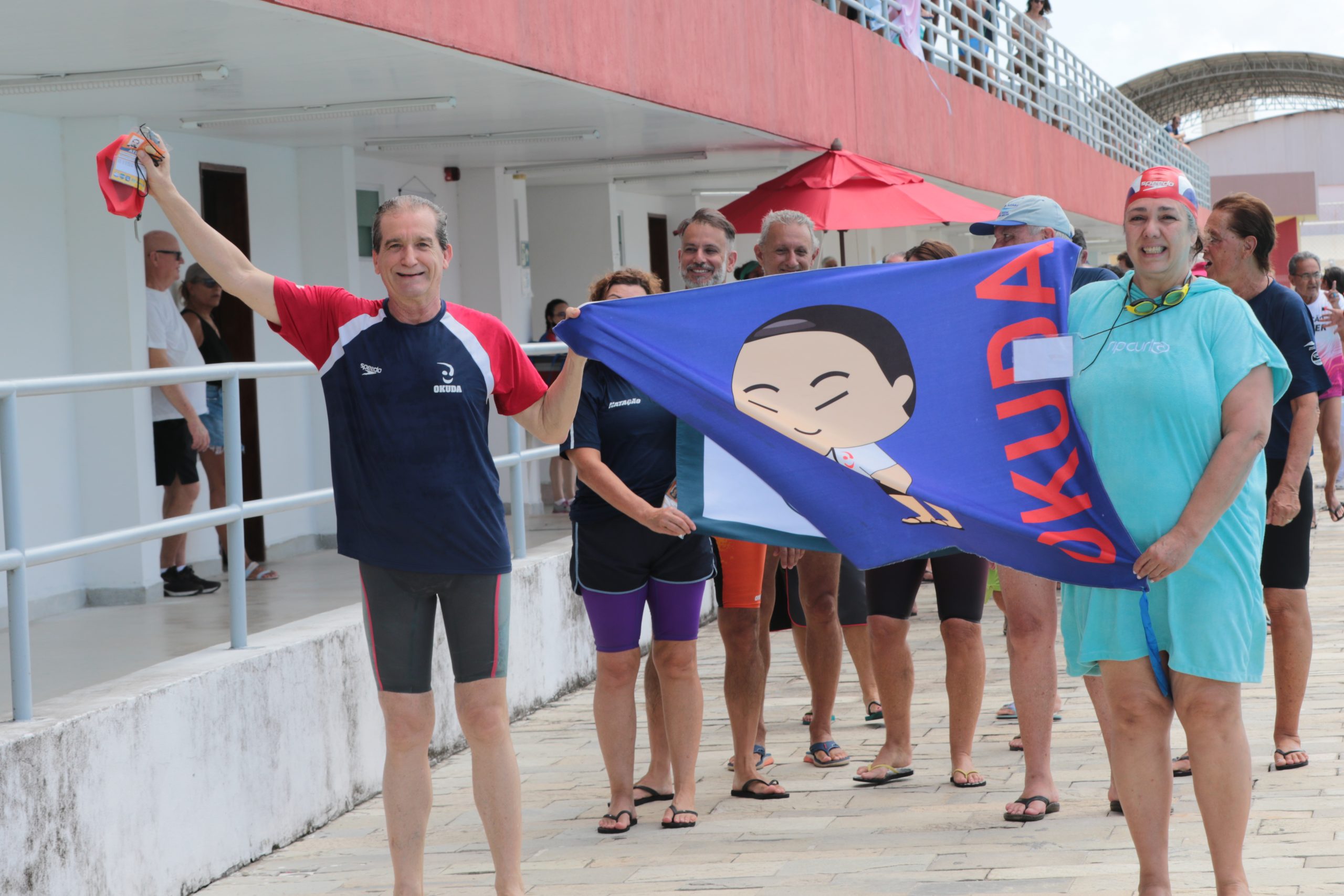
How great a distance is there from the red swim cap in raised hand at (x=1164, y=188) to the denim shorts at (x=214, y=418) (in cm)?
626

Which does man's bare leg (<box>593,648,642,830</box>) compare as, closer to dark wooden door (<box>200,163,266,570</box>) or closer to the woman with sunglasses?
the woman with sunglasses

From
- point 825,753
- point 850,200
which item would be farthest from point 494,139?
point 825,753

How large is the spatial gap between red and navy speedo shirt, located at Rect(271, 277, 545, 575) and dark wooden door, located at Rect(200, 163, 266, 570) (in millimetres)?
5784

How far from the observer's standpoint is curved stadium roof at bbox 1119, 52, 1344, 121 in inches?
2392

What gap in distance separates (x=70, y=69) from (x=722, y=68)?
4860mm

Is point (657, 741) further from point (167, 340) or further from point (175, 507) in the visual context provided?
point (167, 340)

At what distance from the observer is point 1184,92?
6316 cm

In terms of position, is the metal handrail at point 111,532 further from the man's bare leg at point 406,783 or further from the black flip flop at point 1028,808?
the black flip flop at point 1028,808

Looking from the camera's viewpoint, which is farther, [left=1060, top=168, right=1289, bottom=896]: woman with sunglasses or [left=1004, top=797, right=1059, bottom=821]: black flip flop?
[left=1004, top=797, right=1059, bottom=821]: black flip flop

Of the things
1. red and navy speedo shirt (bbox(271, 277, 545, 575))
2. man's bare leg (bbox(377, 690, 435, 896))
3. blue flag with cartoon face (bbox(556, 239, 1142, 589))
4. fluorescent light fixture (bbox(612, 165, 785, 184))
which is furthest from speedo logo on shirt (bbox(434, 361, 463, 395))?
fluorescent light fixture (bbox(612, 165, 785, 184))

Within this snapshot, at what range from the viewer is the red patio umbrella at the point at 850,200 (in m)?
10.4

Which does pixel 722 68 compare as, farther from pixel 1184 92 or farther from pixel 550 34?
pixel 1184 92

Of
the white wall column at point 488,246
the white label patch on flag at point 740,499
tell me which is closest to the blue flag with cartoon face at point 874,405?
the white label patch on flag at point 740,499

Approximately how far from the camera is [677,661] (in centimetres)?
571
